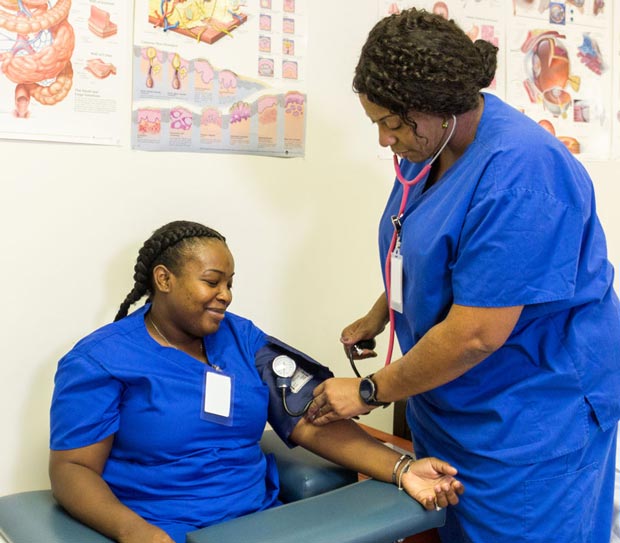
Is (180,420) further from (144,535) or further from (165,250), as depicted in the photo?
(165,250)

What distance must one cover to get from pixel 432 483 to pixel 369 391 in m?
0.24

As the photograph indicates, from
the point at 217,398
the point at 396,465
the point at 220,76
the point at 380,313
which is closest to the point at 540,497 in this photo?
the point at 396,465

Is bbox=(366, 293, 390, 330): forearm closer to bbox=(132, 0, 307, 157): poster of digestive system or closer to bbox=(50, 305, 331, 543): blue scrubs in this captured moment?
bbox=(50, 305, 331, 543): blue scrubs

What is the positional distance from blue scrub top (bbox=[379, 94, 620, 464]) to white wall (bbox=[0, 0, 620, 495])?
689 millimetres

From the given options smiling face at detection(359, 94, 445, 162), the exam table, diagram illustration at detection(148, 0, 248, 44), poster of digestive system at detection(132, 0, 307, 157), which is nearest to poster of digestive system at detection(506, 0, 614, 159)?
poster of digestive system at detection(132, 0, 307, 157)

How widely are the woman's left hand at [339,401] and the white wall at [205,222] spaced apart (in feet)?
1.96

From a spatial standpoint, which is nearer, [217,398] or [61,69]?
[217,398]

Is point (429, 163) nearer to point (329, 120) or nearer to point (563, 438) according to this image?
point (563, 438)

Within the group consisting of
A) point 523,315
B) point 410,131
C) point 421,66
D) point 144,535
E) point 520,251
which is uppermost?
point 421,66

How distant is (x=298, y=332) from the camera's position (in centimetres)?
224

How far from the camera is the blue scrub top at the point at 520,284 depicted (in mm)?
1284

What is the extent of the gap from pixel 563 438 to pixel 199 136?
1.19 meters

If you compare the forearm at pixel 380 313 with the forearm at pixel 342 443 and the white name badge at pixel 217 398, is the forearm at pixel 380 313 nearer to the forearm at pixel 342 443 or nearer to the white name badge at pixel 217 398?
the forearm at pixel 342 443

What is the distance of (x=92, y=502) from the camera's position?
1.44m
